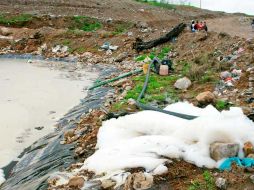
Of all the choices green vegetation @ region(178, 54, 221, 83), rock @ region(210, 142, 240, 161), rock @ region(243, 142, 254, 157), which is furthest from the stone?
rock @ region(210, 142, 240, 161)

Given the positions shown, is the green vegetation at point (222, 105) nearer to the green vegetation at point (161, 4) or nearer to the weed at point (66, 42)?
the weed at point (66, 42)

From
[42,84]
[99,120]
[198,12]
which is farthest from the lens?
[198,12]

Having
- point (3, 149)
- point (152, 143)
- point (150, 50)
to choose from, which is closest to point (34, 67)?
point (150, 50)

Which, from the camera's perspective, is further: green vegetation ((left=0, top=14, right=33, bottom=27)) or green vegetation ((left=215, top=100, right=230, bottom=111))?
green vegetation ((left=0, top=14, right=33, bottom=27))

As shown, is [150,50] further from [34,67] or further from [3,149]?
[3,149]

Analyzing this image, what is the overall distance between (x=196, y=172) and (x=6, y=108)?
24.6ft

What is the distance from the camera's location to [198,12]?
50.2 m

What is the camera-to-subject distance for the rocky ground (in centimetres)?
509

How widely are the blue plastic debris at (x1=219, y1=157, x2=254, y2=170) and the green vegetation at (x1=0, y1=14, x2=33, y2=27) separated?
25934 mm

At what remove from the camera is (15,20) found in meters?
29.3

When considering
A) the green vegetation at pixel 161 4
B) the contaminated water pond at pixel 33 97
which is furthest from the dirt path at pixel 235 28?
the green vegetation at pixel 161 4

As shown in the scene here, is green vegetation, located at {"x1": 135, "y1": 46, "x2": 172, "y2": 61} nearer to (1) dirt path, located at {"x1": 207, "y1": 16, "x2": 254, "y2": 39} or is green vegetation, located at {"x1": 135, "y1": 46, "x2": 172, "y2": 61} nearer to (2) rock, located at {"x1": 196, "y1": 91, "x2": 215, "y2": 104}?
(1) dirt path, located at {"x1": 207, "y1": 16, "x2": 254, "y2": 39}

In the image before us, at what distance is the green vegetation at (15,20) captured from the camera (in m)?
29.0

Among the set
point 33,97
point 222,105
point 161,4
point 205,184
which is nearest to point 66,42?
point 33,97
